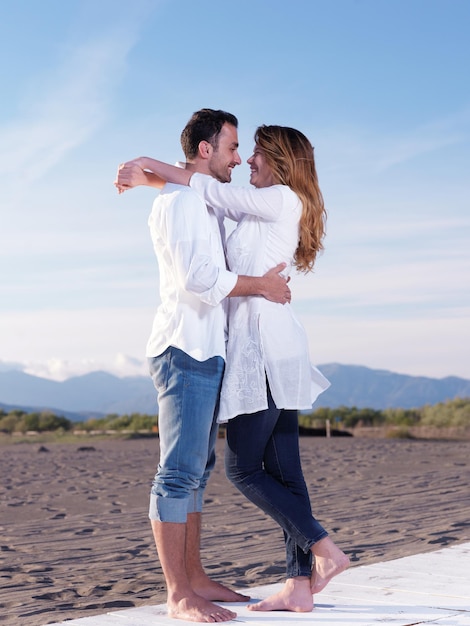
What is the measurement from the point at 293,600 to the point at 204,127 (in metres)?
1.79

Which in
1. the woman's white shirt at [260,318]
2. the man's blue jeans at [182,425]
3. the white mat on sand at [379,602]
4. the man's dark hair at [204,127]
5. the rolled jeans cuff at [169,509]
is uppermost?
the man's dark hair at [204,127]

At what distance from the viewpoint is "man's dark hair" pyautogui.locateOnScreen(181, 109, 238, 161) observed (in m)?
3.36

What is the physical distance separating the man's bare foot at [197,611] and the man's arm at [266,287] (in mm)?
1097

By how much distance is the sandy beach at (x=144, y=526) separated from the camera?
4484 millimetres

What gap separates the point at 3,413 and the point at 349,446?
1218 centimetres

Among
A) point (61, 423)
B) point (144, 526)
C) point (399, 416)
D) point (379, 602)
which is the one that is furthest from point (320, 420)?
point (379, 602)

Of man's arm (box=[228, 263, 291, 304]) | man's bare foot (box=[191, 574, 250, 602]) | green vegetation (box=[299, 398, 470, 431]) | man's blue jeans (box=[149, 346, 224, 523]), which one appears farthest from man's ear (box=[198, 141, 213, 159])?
green vegetation (box=[299, 398, 470, 431])

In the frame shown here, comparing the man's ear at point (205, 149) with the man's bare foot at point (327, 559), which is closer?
the man's bare foot at point (327, 559)

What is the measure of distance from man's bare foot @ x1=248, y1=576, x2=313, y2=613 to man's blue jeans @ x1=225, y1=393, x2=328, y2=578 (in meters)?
0.03

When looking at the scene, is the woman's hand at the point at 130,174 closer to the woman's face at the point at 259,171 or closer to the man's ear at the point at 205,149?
the man's ear at the point at 205,149

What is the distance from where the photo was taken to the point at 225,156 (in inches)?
134

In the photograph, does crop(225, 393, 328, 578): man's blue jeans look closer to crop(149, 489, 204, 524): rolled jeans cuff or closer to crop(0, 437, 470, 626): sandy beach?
crop(149, 489, 204, 524): rolled jeans cuff

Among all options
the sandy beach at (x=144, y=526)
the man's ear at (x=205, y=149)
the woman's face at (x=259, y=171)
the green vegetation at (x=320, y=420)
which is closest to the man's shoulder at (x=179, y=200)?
the man's ear at (x=205, y=149)

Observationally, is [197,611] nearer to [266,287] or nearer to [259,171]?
[266,287]
